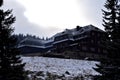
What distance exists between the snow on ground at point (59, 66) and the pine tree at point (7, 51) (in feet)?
85.8

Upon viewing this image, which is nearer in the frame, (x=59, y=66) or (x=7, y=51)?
(x=7, y=51)

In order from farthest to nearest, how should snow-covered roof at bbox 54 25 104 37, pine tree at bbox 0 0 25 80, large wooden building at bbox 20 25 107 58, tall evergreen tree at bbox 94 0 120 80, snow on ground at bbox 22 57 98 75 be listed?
1. snow-covered roof at bbox 54 25 104 37
2. large wooden building at bbox 20 25 107 58
3. snow on ground at bbox 22 57 98 75
4. tall evergreen tree at bbox 94 0 120 80
5. pine tree at bbox 0 0 25 80

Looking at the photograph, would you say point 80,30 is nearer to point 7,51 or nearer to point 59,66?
point 59,66

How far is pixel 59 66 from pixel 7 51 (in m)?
32.4

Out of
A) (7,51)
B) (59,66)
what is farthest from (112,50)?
(59,66)

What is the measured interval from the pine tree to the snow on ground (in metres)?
26.1

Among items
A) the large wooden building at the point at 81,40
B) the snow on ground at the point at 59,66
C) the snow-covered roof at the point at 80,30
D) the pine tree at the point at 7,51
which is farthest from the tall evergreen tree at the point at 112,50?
the snow-covered roof at the point at 80,30

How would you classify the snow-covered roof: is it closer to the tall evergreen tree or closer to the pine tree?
the tall evergreen tree

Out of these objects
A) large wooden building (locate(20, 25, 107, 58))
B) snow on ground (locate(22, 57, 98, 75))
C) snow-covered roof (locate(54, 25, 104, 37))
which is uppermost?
snow-covered roof (locate(54, 25, 104, 37))

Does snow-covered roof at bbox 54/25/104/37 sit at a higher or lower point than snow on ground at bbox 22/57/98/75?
higher

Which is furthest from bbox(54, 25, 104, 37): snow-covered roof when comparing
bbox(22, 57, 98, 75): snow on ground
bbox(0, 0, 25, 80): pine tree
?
bbox(0, 0, 25, 80): pine tree

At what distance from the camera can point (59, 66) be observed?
59.2 m

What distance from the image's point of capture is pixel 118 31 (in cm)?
3306

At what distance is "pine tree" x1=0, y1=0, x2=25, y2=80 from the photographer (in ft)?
88.3
